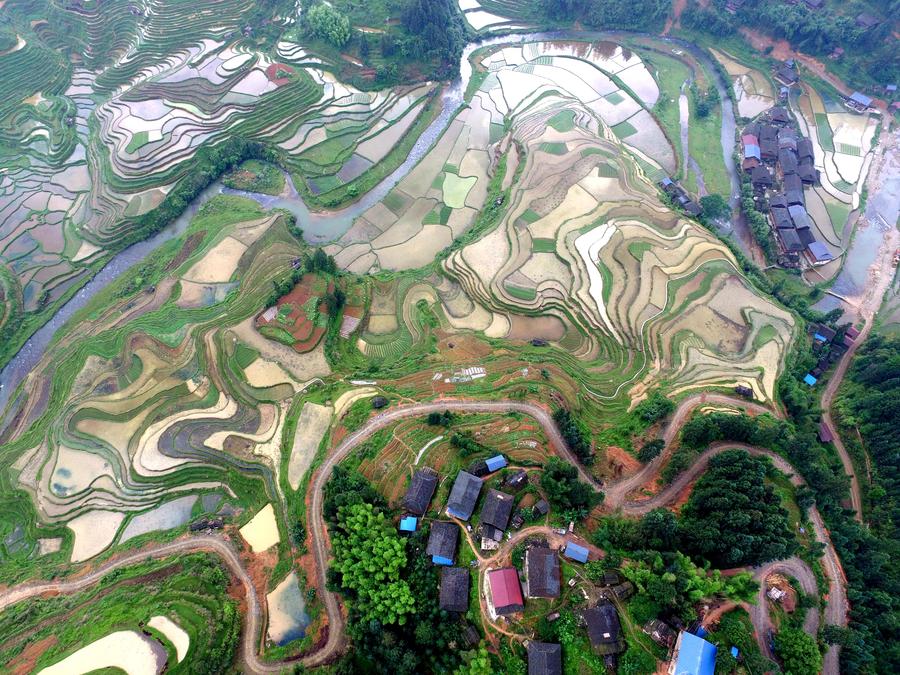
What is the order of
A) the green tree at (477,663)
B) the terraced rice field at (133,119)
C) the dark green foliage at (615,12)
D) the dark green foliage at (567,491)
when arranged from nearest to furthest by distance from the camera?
the green tree at (477,663) < the dark green foliage at (567,491) < the terraced rice field at (133,119) < the dark green foliage at (615,12)

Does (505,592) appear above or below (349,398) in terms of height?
above

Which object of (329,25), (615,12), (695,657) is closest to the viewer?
(695,657)

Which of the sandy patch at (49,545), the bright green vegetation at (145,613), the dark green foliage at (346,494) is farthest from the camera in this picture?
the sandy patch at (49,545)

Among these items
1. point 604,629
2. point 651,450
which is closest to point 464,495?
point 604,629

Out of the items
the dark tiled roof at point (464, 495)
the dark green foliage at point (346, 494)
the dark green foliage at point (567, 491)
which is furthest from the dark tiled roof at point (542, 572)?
the dark green foliage at point (346, 494)

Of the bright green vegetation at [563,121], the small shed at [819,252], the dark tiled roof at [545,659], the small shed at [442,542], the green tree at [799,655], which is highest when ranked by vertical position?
the bright green vegetation at [563,121]

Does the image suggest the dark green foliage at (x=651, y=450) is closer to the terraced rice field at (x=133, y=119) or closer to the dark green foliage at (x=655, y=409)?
the dark green foliage at (x=655, y=409)

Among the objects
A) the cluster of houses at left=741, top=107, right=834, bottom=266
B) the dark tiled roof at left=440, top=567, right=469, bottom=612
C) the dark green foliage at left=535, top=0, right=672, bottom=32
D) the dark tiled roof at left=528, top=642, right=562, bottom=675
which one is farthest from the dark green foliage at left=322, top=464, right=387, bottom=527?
the dark green foliage at left=535, top=0, right=672, bottom=32

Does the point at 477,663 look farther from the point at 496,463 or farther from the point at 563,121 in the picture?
the point at 563,121

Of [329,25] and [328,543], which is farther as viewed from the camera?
[329,25]
